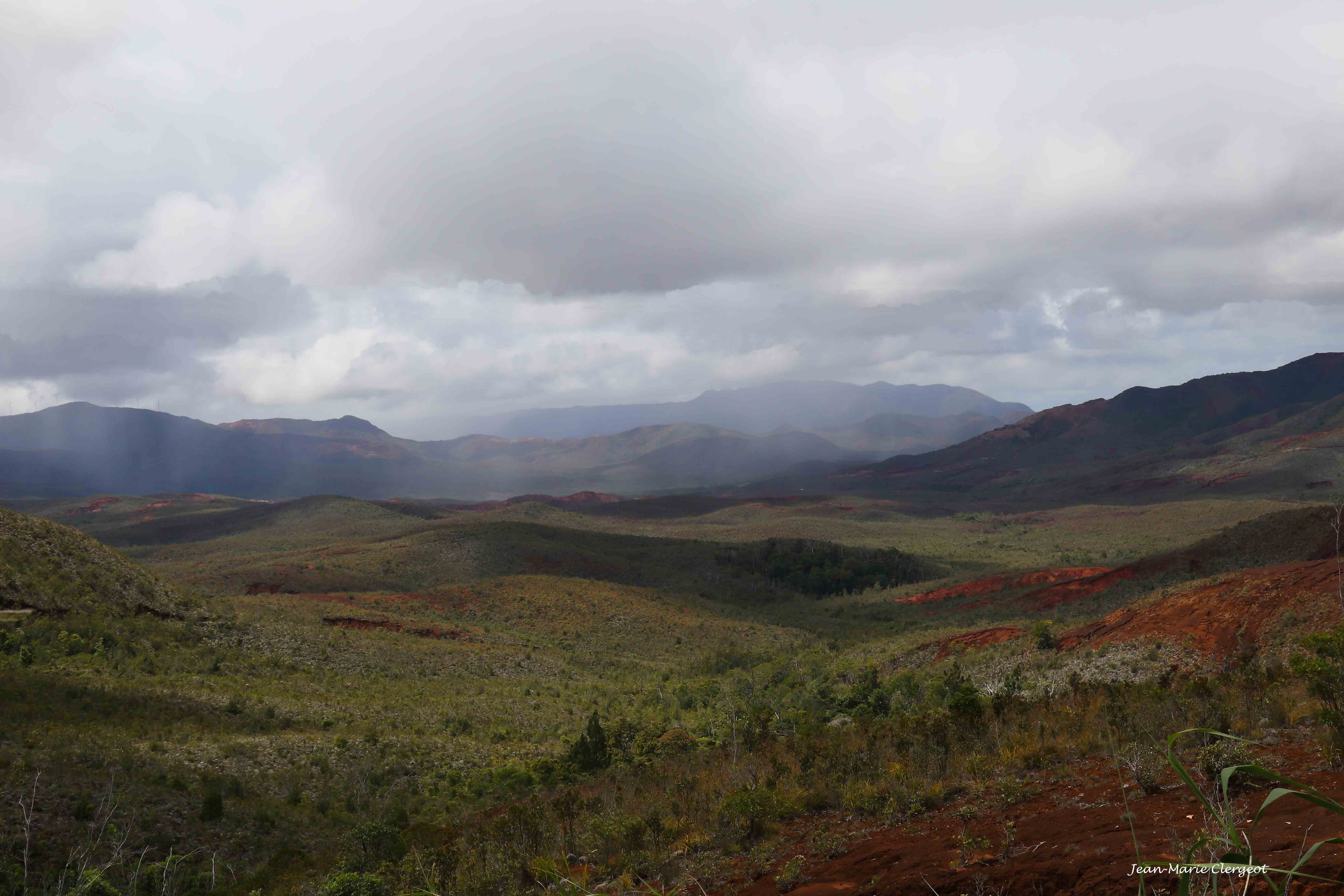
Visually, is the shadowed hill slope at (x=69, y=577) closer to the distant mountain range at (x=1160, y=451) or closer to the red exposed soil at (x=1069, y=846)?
the red exposed soil at (x=1069, y=846)

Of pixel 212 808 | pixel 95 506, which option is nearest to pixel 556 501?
pixel 95 506

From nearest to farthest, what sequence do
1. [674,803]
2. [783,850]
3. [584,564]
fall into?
[783,850], [674,803], [584,564]

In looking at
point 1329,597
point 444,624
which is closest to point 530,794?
point 1329,597

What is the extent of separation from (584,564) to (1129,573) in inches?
1439

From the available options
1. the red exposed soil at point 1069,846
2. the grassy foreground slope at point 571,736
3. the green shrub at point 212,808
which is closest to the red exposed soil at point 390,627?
the grassy foreground slope at point 571,736

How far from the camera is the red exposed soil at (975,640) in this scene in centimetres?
2330

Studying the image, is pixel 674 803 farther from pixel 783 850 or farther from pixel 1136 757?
pixel 1136 757

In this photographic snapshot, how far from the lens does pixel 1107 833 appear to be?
512 centimetres

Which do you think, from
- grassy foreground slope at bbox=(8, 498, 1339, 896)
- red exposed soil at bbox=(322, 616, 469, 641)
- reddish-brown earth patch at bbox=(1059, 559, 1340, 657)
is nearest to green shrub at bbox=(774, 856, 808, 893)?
grassy foreground slope at bbox=(8, 498, 1339, 896)

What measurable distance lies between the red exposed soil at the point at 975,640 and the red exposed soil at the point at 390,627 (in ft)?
69.5

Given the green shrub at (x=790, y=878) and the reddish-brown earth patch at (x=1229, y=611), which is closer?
the green shrub at (x=790, y=878)

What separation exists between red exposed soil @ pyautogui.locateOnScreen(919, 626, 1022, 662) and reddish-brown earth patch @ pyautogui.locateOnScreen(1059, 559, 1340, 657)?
9.43 feet

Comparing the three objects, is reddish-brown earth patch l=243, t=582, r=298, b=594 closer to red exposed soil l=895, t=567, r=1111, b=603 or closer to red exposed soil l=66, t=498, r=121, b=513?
red exposed soil l=895, t=567, r=1111, b=603

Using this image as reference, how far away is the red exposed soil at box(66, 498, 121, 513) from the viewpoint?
10781 centimetres
